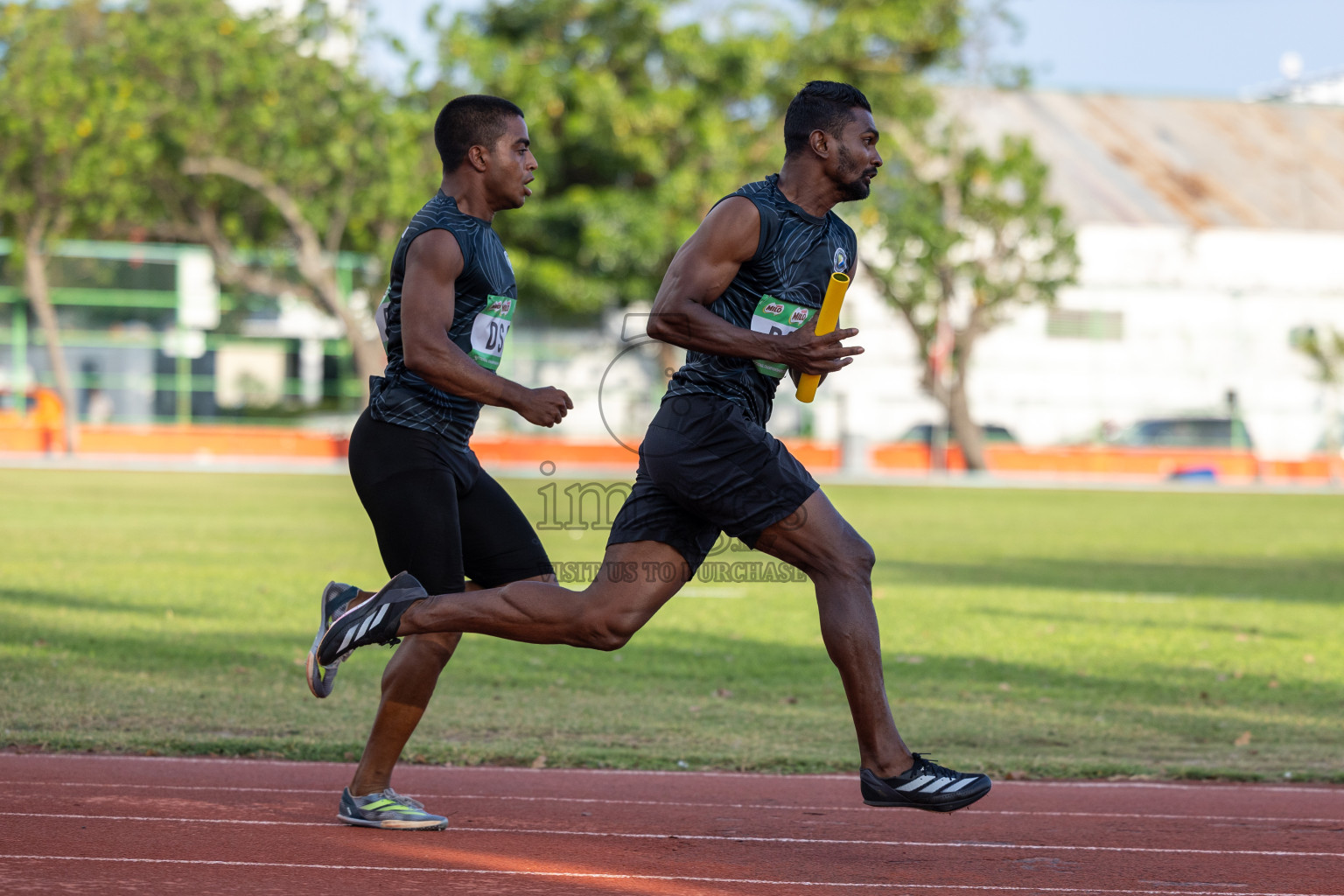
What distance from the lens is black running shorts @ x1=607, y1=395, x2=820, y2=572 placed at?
4.79 meters

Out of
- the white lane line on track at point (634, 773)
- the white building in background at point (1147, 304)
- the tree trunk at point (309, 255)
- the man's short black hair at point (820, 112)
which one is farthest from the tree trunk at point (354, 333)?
the man's short black hair at point (820, 112)

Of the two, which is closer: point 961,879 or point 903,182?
point 961,879

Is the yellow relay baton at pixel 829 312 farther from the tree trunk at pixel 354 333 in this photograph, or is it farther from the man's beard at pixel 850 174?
the tree trunk at pixel 354 333

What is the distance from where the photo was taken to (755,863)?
16.1 ft

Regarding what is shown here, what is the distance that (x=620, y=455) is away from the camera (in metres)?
38.7

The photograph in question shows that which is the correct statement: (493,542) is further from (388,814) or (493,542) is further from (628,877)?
(628,877)

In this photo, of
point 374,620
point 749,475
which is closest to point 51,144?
point 374,620

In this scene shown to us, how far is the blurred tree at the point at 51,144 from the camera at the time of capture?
1581 inches

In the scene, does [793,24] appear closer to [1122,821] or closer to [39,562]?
[39,562]

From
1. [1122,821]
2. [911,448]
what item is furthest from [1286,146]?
[1122,821]

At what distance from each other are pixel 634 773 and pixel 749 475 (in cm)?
234

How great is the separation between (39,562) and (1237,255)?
46468 millimetres

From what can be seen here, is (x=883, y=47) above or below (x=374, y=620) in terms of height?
above

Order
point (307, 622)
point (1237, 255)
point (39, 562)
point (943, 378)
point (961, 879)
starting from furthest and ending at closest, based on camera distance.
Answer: point (1237, 255)
point (943, 378)
point (39, 562)
point (307, 622)
point (961, 879)
